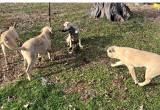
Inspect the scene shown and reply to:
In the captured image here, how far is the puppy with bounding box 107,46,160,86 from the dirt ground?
218 cm

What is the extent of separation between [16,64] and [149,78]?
3.10 m

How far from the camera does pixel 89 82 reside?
28.4ft

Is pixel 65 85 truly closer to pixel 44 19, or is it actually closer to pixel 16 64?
pixel 16 64

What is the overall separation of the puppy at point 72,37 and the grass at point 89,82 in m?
0.22

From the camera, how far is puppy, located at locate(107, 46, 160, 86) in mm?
7934

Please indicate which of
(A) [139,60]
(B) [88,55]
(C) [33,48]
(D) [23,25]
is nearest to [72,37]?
(B) [88,55]

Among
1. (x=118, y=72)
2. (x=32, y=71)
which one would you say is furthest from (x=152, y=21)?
(x=32, y=71)

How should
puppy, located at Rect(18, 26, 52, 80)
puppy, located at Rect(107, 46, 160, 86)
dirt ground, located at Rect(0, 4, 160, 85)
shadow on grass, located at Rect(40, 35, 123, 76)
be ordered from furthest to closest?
1. shadow on grass, located at Rect(40, 35, 123, 76)
2. dirt ground, located at Rect(0, 4, 160, 85)
3. puppy, located at Rect(18, 26, 52, 80)
4. puppy, located at Rect(107, 46, 160, 86)

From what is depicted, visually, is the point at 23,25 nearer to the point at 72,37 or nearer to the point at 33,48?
the point at 72,37

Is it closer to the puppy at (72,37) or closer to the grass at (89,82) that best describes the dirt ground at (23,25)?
the grass at (89,82)

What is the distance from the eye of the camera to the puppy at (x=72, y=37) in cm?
959

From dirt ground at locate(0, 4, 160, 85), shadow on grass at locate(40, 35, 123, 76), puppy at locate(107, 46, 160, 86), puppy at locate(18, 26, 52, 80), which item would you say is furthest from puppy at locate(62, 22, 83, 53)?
puppy at locate(107, 46, 160, 86)

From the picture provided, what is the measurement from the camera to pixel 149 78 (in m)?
8.12

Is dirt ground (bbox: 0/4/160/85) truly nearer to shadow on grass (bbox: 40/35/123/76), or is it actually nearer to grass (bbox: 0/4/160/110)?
grass (bbox: 0/4/160/110)
